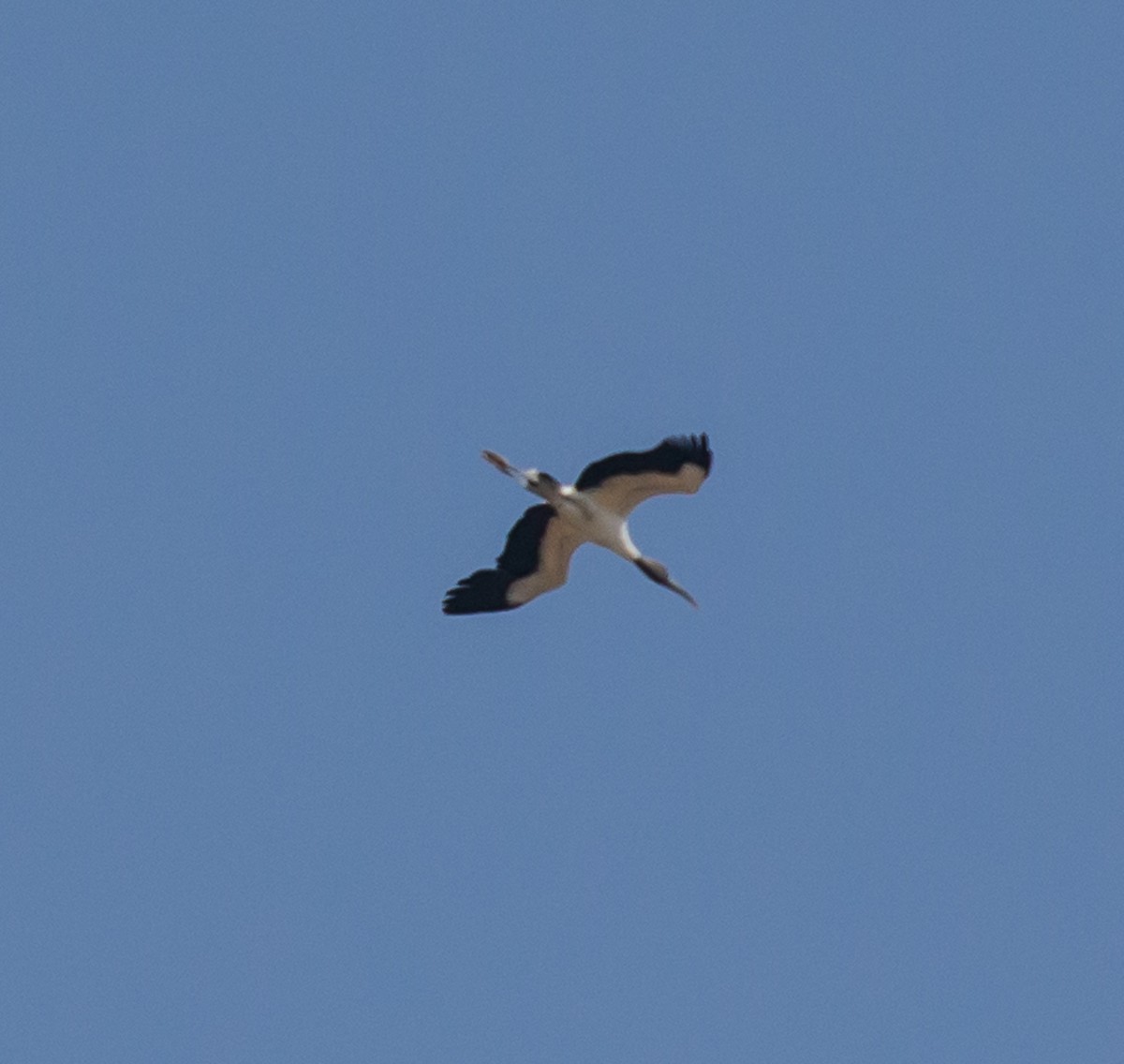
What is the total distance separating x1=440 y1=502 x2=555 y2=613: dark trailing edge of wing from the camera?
3684 centimetres

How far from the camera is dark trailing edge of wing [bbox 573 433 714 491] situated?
3441 cm

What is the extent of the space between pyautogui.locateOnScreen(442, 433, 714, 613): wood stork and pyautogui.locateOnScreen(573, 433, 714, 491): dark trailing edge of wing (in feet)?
0.04

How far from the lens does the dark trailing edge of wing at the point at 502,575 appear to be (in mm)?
36844

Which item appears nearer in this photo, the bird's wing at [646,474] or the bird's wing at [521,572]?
the bird's wing at [646,474]

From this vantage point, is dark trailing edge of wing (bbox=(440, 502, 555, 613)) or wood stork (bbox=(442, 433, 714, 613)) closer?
wood stork (bbox=(442, 433, 714, 613))

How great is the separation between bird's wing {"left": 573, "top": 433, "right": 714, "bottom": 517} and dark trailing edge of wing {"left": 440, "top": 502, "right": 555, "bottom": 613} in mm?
1234

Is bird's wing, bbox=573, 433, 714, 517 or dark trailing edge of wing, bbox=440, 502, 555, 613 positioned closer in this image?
bird's wing, bbox=573, 433, 714, 517

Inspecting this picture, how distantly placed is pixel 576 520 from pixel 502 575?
1.59 meters

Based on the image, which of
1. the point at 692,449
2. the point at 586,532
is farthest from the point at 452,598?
the point at 692,449

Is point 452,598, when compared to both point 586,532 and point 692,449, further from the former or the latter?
point 692,449

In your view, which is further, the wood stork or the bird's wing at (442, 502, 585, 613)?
the bird's wing at (442, 502, 585, 613)

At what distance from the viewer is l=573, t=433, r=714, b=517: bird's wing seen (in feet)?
113

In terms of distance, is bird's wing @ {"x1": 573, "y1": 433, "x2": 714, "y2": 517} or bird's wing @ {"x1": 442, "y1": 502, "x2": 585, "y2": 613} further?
bird's wing @ {"x1": 442, "y1": 502, "x2": 585, "y2": 613}

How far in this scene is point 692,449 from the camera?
3444 centimetres
